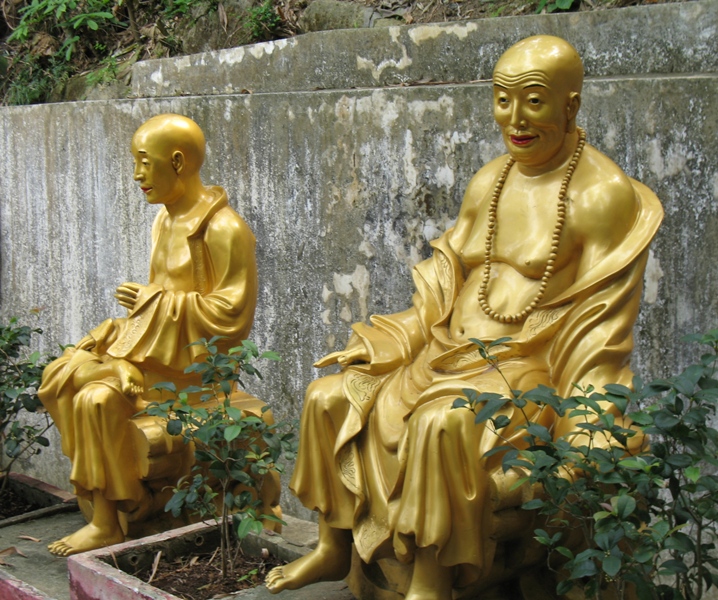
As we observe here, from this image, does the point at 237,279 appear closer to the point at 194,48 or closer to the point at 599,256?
the point at 599,256

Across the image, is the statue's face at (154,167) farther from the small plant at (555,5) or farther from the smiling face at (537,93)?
the small plant at (555,5)

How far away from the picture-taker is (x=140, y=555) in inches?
164

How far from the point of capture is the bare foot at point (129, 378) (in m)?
4.43

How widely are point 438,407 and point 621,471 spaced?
22.7 inches

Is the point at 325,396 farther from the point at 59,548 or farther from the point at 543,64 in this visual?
the point at 59,548

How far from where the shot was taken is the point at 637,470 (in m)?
3.03

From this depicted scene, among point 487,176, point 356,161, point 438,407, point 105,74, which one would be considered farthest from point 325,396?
point 105,74

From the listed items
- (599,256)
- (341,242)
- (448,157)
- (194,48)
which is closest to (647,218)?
(599,256)

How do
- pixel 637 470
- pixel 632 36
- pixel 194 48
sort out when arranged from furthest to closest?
1. pixel 194 48
2. pixel 632 36
3. pixel 637 470

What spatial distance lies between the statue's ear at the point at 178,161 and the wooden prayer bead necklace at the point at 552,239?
1351 mm

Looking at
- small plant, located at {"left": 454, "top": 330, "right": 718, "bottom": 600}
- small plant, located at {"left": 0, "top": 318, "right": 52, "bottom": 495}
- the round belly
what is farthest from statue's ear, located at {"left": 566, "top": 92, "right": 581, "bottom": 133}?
small plant, located at {"left": 0, "top": 318, "right": 52, "bottom": 495}

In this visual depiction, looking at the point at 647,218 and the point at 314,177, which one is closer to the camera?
the point at 647,218

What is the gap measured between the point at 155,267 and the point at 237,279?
0.41 metres

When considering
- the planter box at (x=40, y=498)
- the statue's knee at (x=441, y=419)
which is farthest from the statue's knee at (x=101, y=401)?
the statue's knee at (x=441, y=419)
